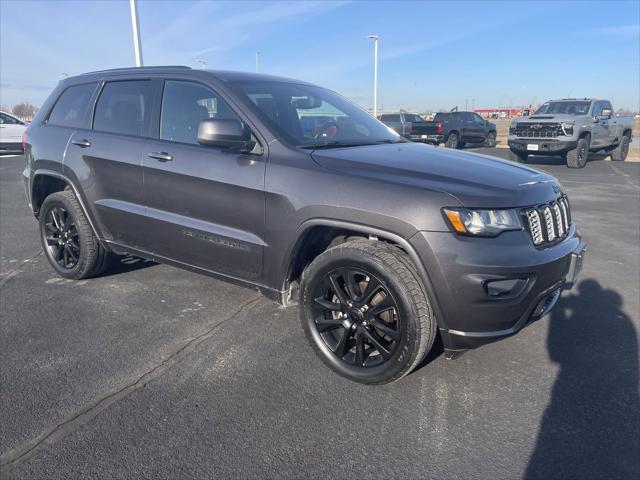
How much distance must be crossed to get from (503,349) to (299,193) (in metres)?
1.77

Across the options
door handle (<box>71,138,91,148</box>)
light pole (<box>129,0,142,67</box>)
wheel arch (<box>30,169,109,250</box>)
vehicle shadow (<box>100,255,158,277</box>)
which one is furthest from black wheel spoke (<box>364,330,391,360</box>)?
light pole (<box>129,0,142,67</box>)

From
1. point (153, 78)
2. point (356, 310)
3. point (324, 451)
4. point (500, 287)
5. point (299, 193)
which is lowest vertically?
point (324, 451)

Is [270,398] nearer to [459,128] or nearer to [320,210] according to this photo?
[320,210]

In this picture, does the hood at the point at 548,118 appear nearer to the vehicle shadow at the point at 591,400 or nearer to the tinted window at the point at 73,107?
the vehicle shadow at the point at 591,400

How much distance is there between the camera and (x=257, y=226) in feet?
10.3

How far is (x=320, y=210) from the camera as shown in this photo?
285cm

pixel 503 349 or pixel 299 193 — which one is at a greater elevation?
pixel 299 193

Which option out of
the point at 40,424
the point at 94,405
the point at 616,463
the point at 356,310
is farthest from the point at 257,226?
the point at 616,463

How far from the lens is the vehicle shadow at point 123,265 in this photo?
484 centimetres

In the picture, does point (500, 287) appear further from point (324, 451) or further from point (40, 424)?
point (40, 424)

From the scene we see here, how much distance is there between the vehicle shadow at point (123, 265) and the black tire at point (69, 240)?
228 mm

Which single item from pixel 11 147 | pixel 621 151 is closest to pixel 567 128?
pixel 621 151

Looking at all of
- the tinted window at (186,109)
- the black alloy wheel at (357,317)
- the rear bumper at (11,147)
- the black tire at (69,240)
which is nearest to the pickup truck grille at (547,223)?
the black alloy wheel at (357,317)

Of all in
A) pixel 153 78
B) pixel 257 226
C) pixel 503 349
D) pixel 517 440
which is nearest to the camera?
pixel 517 440
